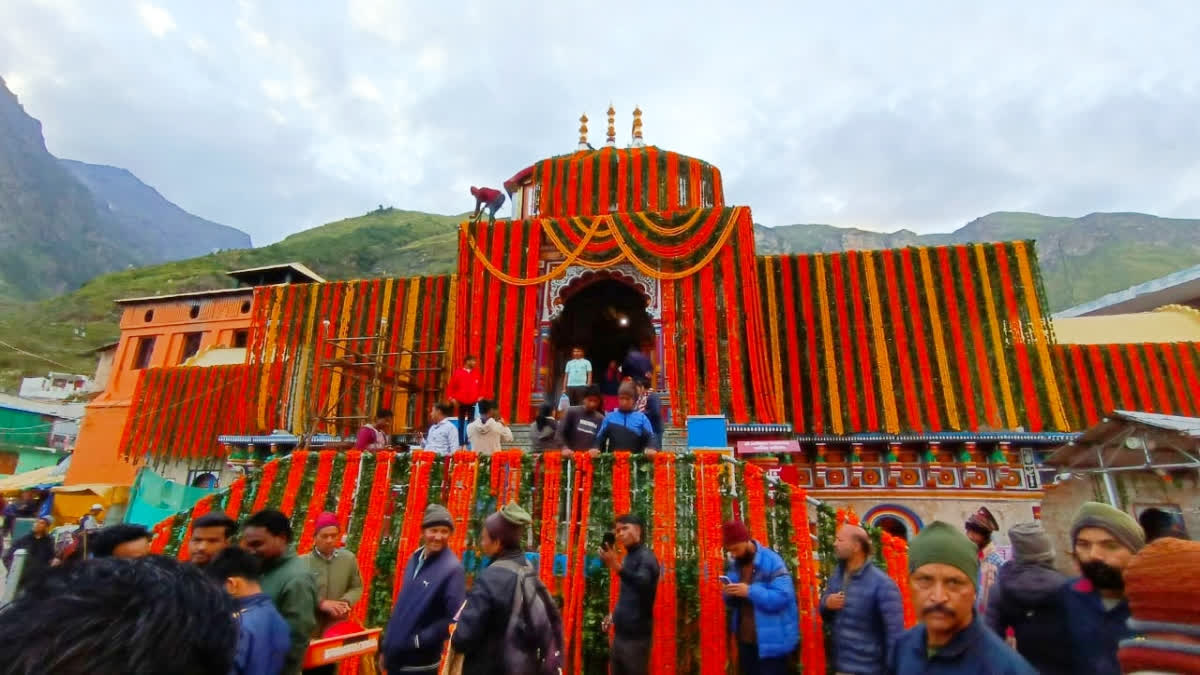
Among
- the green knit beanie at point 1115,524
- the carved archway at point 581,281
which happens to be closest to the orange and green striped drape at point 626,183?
the carved archway at point 581,281

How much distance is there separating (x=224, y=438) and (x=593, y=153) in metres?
11.5

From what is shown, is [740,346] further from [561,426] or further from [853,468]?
[561,426]

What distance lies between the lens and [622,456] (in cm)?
607

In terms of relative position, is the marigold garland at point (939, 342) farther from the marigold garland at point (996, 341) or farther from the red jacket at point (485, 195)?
the red jacket at point (485, 195)

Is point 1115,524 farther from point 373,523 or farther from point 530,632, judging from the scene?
point 373,523

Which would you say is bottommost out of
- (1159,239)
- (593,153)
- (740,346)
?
(740,346)

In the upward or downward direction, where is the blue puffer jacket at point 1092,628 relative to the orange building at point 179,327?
downward

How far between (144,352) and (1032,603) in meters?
31.6

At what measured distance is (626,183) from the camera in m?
14.9

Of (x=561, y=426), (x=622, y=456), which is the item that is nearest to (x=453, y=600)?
(x=622, y=456)

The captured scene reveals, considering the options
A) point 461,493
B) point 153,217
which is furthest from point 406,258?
point 153,217

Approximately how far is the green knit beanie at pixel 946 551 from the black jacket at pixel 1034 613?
1.18m

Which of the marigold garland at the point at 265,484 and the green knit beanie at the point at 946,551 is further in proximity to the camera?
the marigold garland at the point at 265,484

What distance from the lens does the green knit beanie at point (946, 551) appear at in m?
2.13
